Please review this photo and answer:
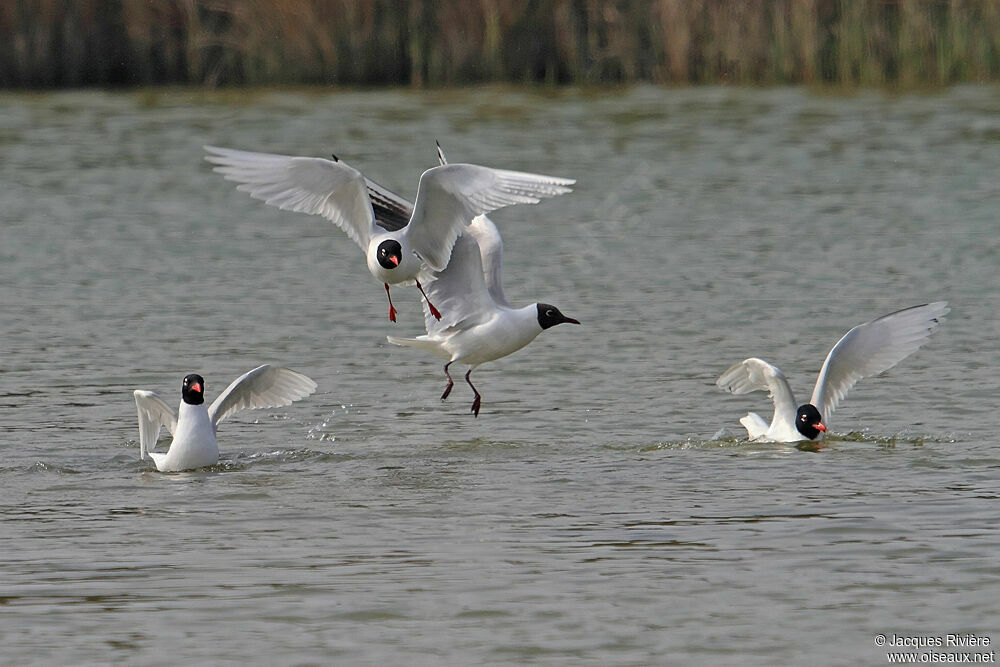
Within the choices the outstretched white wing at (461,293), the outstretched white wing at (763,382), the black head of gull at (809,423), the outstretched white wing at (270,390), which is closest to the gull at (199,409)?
the outstretched white wing at (270,390)

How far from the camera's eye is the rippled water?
6559mm

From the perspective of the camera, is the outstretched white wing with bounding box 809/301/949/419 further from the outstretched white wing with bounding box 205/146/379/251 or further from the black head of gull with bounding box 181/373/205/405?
the black head of gull with bounding box 181/373/205/405

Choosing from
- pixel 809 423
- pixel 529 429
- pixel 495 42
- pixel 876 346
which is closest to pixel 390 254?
pixel 529 429

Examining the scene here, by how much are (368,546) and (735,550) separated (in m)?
1.53

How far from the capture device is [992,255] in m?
15.4

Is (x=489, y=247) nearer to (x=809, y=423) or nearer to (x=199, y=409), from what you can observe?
(x=199, y=409)

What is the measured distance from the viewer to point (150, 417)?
9703mm

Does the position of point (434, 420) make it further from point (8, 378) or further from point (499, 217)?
point (499, 217)

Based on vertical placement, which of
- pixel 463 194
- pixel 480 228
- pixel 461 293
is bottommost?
pixel 461 293

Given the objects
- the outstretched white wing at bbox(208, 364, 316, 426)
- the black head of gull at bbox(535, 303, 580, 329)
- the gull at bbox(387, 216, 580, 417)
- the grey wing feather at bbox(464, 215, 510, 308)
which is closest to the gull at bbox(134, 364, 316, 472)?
the outstretched white wing at bbox(208, 364, 316, 426)

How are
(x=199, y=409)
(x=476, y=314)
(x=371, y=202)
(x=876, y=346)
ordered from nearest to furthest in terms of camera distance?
1. (x=199, y=409)
2. (x=371, y=202)
3. (x=476, y=314)
4. (x=876, y=346)

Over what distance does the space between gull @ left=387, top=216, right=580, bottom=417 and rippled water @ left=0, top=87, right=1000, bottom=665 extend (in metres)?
0.50

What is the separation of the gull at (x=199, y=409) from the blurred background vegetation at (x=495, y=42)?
1515 cm

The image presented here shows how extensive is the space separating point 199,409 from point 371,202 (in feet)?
4.86
